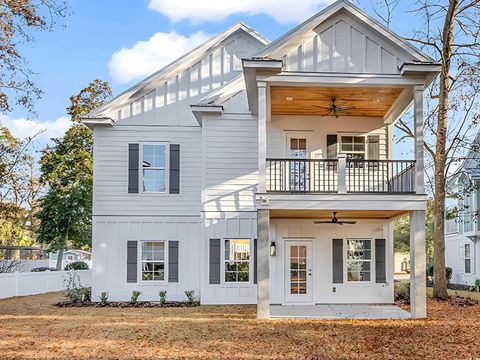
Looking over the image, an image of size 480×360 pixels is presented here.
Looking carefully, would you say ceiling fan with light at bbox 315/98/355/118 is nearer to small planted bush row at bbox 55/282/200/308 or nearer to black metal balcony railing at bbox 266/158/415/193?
black metal balcony railing at bbox 266/158/415/193

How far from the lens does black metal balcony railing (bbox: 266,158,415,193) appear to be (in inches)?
507

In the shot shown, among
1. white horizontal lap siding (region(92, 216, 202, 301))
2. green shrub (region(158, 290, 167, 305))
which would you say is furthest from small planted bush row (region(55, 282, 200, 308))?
white horizontal lap siding (region(92, 216, 202, 301))

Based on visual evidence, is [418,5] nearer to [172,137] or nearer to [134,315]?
[172,137]

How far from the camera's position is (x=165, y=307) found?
1495cm

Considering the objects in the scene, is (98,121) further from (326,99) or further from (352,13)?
(352,13)

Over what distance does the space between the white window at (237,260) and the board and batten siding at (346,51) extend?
5.89 m

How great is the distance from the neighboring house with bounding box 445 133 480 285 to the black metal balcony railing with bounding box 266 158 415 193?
10.6 m

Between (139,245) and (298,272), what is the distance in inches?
205

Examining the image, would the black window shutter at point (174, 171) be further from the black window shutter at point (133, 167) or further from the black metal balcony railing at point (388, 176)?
the black metal balcony railing at point (388, 176)

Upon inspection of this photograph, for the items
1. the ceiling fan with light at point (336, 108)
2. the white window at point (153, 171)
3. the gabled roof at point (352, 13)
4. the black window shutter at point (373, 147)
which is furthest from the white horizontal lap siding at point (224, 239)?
the gabled roof at point (352, 13)

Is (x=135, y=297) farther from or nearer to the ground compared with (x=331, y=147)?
nearer to the ground

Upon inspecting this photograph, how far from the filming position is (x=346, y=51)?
42.4 feet

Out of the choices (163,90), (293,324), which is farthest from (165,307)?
(163,90)

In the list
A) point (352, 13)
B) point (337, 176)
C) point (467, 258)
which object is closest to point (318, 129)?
point (337, 176)
